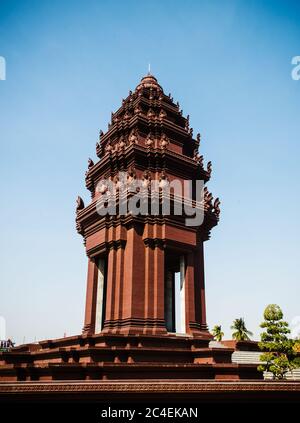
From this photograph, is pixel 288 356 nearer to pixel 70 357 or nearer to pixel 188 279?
pixel 188 279

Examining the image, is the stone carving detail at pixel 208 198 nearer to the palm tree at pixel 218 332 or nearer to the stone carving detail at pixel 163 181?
the stone carving detail at pixel 163 181

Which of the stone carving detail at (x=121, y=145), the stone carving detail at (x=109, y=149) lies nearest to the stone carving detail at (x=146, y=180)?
the stone carving detail at (x=121, y=145)

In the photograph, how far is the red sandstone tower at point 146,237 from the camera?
17.4 metres

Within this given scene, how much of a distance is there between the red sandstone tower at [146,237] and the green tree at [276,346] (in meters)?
5.64

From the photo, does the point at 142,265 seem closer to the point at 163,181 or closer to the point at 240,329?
the point at 163,181

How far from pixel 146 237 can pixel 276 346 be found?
1104cm

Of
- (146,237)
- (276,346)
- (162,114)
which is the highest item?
(162,114)

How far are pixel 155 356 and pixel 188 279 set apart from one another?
15.0 feet

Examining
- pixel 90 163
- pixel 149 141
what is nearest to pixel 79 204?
pixel 90 163

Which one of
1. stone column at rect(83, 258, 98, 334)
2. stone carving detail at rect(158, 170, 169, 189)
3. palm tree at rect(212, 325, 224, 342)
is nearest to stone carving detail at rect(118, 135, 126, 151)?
stone carving detail at rect(158, 170, 169, 189)

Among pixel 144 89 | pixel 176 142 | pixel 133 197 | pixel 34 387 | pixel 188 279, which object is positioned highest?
pixel 144 89

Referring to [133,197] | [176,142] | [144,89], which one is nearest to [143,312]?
[133,197]

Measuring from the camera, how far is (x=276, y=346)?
22078 mm
